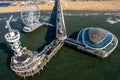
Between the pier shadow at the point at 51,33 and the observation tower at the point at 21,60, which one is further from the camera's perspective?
the pier shadow at the point at 51,33

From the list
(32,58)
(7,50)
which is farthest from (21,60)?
(7,50)

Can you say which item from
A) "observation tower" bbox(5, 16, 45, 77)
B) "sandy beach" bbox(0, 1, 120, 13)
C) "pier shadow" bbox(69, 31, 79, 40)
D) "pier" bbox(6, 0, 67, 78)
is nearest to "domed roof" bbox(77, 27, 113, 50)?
"pier shadow" bbox(69, 31, 79, 40)

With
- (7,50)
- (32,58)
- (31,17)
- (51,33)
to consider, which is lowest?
(7,50)

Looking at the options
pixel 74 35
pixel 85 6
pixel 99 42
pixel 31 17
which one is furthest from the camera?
pixel 85 6

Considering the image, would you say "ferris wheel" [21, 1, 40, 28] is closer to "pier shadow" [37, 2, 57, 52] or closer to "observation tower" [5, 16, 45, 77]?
"pier shadow" [37, 2, 57, 52]

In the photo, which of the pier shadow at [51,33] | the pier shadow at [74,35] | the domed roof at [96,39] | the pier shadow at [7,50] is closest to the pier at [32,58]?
the pier shadow at [51,33]

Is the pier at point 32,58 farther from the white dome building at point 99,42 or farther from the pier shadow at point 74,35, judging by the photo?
the white dome building at point 99,42

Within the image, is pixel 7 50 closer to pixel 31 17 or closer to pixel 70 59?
pixel 31 17
